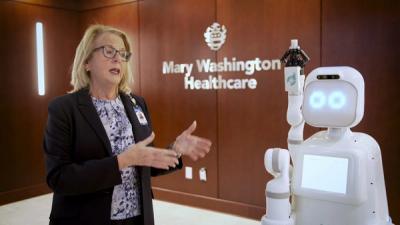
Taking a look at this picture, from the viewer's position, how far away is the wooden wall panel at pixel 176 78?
15.0ft

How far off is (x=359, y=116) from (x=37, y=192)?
14.9 feet

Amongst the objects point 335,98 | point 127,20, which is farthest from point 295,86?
point 127,20

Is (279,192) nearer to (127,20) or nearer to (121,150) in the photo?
(121,150)

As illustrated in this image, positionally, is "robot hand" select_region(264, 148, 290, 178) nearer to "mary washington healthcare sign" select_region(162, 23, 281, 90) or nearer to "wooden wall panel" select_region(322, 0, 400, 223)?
"wooden wall panel" select_region(322, 0, 400, 223)

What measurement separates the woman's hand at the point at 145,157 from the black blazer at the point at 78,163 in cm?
5

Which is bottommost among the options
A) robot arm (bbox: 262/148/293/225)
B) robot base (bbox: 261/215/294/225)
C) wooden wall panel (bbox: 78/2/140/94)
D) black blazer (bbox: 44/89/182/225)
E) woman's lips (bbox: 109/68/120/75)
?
robot base (bbox: 261/215/294/225)

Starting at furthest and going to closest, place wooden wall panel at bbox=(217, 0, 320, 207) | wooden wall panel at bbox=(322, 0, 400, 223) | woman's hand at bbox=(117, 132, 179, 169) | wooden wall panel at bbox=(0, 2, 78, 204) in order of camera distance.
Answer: wooden wall panel at bbox=(0, 2, 78, 204)
wooden wall panel at bbox=(217, 0, 320, 207)
wooden wall panel at bbox=(322, 0, 400, 223)
woman's hand at bbox=(117, 132, 179, 169)

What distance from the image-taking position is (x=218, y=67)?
14.6ft

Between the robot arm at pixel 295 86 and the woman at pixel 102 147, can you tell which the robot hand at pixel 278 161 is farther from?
the woman at pixel 102 147

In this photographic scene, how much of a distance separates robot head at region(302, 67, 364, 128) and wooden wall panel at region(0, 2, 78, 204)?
4022 mm

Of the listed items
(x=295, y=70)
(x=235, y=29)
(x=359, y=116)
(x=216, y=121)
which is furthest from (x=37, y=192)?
(x=359, y=116)

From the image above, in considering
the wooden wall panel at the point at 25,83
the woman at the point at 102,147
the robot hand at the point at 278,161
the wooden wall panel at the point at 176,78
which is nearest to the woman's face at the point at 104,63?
the woman at the point at 102,147

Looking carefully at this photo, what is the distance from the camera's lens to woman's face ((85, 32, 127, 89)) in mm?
1818

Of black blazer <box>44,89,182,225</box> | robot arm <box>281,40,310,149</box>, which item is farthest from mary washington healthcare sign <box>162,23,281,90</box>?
black blazer <box>44,89,182,225</box>
